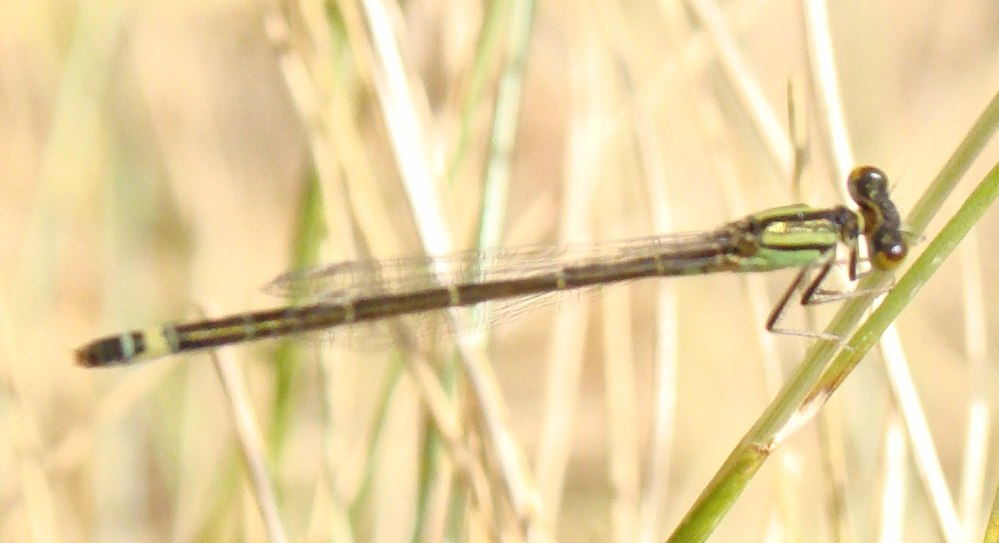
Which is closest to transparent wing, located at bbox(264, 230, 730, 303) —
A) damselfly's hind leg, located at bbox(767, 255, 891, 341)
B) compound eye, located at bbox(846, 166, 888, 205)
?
damselfly's hind leg, located at bbox(767, 255, 891, 341)

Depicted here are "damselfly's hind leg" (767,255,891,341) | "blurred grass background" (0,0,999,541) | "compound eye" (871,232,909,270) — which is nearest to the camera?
"compound eye" (871,232,909,270)

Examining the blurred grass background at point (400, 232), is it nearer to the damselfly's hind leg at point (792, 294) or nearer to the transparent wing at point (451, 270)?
the transparent wing at point (451, 270)

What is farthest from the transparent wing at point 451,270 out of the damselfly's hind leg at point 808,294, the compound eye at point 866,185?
the compound eye at point 866,185

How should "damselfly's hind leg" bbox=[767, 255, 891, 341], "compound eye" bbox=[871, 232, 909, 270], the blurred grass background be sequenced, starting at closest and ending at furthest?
"compound eye" bbox=[871, 232, 909, 270] → "damselfly's hind leg" bbox=[767, 255, 891, 341] → the blurred grass background

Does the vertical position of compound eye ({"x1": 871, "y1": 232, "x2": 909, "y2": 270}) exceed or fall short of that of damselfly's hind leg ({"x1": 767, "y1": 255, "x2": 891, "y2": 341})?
it exceeds it

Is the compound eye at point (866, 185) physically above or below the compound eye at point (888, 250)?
above

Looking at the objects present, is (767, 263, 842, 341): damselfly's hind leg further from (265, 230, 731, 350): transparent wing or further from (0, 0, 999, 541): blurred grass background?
(265, 230, 731, 350): transparent wing

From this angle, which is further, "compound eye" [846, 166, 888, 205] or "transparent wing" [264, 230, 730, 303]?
"transparent wing" [264, 230, 730, 303]
